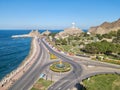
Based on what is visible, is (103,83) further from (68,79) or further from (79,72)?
(79,72)

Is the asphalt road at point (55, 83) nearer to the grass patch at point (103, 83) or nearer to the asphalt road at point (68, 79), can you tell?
the asphalt road at point (68, 79)

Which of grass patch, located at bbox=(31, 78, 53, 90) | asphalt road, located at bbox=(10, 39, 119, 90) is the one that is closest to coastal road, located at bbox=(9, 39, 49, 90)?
asphalt road, located at bbox=(10, 39, 119, 90)

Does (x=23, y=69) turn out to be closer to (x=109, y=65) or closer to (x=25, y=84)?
Result: (x=25, y=84)

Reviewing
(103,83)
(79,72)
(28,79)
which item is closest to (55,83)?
(28,79)

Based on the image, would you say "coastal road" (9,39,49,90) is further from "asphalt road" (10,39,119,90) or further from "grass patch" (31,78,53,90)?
"grass patch" (31,78,53,90)

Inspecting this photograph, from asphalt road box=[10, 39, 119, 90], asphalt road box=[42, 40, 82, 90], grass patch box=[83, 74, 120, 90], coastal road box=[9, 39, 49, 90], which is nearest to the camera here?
grass patch box=[83, 74, 120, 90]

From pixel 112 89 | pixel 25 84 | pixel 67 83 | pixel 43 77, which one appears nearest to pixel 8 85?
pixel 25 84
